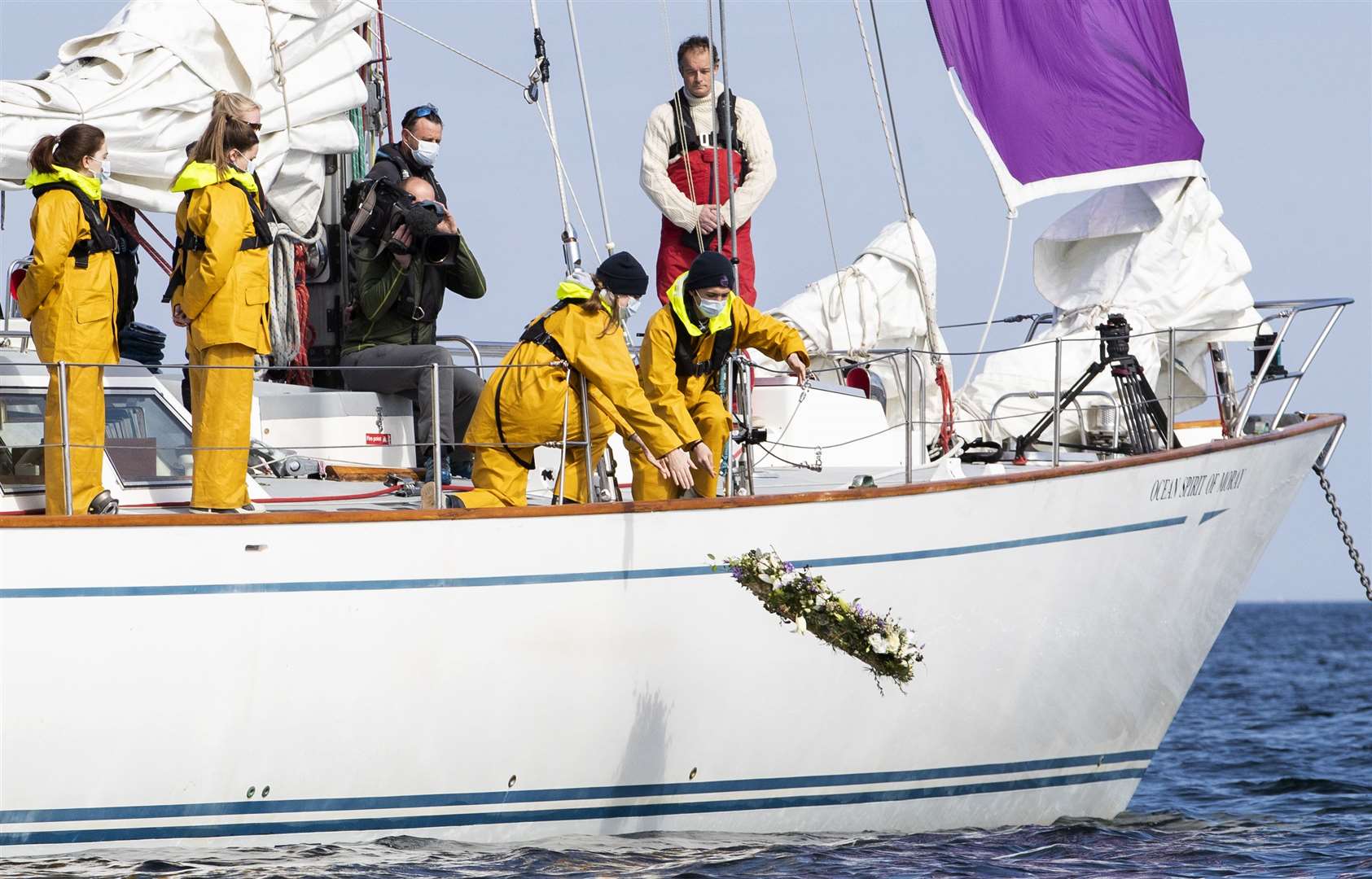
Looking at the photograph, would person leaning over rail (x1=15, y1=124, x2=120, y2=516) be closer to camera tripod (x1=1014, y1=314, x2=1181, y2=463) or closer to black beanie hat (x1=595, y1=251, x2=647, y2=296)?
black beanie hat (x1=595, y1=251, x2=647, y2=296)

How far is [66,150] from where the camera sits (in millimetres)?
7102

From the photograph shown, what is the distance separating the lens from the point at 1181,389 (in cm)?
1044

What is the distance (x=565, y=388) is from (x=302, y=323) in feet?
8.26

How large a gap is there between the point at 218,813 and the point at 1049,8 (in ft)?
18.5

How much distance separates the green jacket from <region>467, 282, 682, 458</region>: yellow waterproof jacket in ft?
3.76

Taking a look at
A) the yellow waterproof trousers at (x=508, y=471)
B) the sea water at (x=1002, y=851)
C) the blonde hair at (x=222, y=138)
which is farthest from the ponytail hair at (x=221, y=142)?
the sea water at (x=1002, y=851)

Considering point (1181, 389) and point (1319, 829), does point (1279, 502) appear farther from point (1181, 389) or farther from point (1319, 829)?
point (1319, 829)

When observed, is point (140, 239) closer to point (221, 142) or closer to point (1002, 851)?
point (221, 142)

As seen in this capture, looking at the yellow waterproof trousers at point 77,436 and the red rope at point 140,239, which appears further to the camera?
the red rope at point 140,239

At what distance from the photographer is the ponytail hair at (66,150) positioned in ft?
23.3

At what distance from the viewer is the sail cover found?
9.33 m

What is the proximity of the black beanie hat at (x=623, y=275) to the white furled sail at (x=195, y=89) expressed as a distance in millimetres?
2872

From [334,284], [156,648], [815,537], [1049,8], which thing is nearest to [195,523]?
[156,648]

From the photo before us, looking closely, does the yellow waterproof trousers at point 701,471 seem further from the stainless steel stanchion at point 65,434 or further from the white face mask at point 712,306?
the stainless steel stanchion at point 65,434
